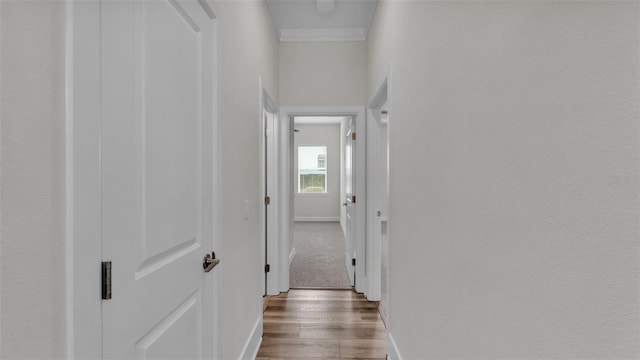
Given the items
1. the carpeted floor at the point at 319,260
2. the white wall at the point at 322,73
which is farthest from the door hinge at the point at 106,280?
the carpeted floor at the point at 319,260

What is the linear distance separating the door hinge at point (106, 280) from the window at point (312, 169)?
804cm

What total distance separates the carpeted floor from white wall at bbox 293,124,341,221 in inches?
52.0

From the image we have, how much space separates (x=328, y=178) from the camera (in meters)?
8.84

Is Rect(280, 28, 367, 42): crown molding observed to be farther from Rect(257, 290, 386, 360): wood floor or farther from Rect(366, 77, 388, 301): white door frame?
→ Rect(257, 290, 386, 360): wood floor

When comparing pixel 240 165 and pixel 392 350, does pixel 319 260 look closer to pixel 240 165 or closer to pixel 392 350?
pixel 392 350

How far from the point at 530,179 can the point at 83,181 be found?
3.33 ft

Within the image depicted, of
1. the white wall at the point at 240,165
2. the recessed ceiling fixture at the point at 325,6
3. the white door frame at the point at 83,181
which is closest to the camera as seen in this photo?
the white door frame at the point at 83,181

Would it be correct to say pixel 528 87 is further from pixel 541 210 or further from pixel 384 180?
pixel 384 180

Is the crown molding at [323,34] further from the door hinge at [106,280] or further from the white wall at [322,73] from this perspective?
the door hinge at [106,280]

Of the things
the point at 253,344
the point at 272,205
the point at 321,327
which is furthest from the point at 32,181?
the point at 272,205

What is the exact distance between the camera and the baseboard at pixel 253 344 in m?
1.95

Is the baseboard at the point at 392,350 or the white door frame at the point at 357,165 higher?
the white door frame at the point at 357,165

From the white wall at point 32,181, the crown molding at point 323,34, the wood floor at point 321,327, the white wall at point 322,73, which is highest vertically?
the crown molding at point 323,34

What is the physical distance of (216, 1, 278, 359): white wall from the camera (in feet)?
5.14
